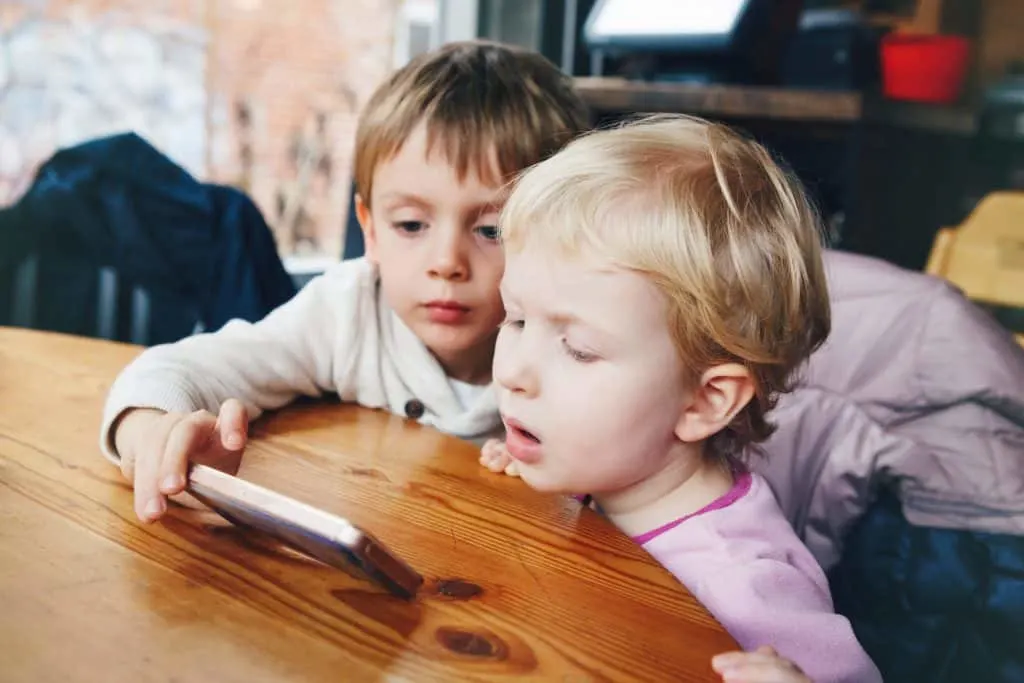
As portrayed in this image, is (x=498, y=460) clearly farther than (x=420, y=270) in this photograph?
No

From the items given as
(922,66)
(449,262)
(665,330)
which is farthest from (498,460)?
(922,66)

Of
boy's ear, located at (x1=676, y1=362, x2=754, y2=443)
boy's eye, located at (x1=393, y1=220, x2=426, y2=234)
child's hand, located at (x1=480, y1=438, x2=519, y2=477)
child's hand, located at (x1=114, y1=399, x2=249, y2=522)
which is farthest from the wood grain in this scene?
child's hand, located at (x1=114, y1=399, x2=249, y2=522)

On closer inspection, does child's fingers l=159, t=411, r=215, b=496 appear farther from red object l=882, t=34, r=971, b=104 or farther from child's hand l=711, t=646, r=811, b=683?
red object l=882, t=34, r=971, b=104

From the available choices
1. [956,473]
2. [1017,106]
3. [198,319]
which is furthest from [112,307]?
[1017,106]

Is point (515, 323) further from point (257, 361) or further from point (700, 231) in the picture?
point (257, 361)

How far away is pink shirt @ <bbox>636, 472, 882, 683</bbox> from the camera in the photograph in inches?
30.5

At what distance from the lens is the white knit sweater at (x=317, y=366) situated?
102cm

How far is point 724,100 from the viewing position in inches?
84.9

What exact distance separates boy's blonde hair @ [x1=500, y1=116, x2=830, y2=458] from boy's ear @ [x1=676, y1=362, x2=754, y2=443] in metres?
0.01

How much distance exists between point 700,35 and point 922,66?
0.59 m

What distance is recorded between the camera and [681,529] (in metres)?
0.92

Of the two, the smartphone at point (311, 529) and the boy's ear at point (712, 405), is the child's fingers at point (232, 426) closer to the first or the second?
the smartphone at point (311, 529)

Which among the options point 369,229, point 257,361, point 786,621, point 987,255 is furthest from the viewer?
point 987,255

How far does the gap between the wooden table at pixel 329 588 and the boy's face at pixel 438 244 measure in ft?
0.99
